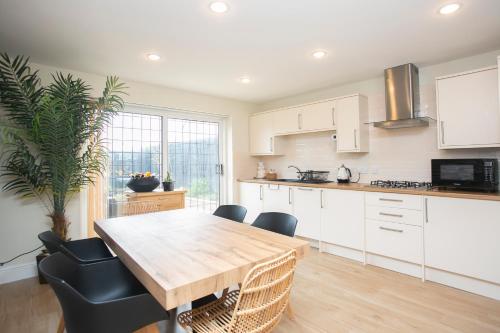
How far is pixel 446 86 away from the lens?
2834mm

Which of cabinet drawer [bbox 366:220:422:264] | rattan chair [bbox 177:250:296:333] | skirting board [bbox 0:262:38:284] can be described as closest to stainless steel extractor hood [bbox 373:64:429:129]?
cabinet drawer [bbox 366:220:422:264]

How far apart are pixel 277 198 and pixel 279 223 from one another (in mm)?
1960

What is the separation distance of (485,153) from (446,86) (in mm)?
820

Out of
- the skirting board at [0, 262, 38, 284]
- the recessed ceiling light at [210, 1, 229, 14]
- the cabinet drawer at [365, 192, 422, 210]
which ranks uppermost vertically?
the recessed ceiling light at [210, 1, 229, 14]

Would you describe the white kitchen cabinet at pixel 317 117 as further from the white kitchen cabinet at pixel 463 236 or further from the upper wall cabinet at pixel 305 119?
the white kitchen cabinet at pixel 463 236

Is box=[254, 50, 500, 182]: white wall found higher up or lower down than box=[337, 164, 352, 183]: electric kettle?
higher up

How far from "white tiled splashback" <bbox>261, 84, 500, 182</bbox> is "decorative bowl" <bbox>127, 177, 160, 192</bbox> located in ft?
7.99

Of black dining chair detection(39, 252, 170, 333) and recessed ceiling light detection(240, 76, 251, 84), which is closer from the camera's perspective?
black dining chair detection(39, 252, 170, 333)

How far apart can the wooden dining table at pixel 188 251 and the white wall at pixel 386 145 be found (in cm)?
245

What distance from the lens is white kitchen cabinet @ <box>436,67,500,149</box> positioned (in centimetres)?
257

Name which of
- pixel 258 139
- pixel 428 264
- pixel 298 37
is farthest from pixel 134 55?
pixel 428 264

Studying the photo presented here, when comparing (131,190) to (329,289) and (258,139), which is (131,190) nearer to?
(258,139)

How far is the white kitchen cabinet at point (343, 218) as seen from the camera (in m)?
3.27

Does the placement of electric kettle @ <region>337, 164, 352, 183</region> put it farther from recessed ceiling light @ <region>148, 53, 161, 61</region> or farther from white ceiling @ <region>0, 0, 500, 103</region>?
recessed ceiling light @ <region>148, 53, 161, 61</region>
